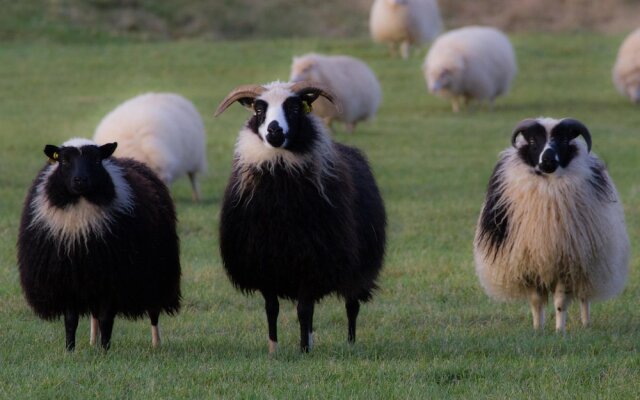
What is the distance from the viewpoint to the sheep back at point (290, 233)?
7.77m

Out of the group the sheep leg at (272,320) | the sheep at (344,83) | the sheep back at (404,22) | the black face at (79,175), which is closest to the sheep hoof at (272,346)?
the sheep leg at (272,320)

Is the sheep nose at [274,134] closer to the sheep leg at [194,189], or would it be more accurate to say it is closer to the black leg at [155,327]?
the black leg at [155,327]

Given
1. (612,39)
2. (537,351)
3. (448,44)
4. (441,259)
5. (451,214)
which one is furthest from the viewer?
(612,39)

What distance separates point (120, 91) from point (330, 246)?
20172mm

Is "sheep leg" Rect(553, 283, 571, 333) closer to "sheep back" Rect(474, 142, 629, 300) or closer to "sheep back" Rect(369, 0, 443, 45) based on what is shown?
"sheep back" Rect(474, 142, 629, 300)

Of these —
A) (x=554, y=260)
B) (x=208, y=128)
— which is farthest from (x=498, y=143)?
(x=554, y=260)

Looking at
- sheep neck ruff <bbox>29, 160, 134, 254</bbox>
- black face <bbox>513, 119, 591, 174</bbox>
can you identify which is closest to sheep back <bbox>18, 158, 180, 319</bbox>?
sheep neck ruff <bbox>29, 160, 134, 254</bbox>

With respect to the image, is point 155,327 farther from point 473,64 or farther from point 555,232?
point 473,64

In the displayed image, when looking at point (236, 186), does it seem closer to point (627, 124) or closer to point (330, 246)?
point (330, 246)

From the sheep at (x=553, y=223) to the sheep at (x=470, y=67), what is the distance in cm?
1572

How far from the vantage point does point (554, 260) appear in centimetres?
871

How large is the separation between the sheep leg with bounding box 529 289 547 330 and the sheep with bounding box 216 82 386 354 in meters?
1.62

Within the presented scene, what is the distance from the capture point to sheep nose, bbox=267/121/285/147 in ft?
25.2

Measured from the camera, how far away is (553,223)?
8.66m
